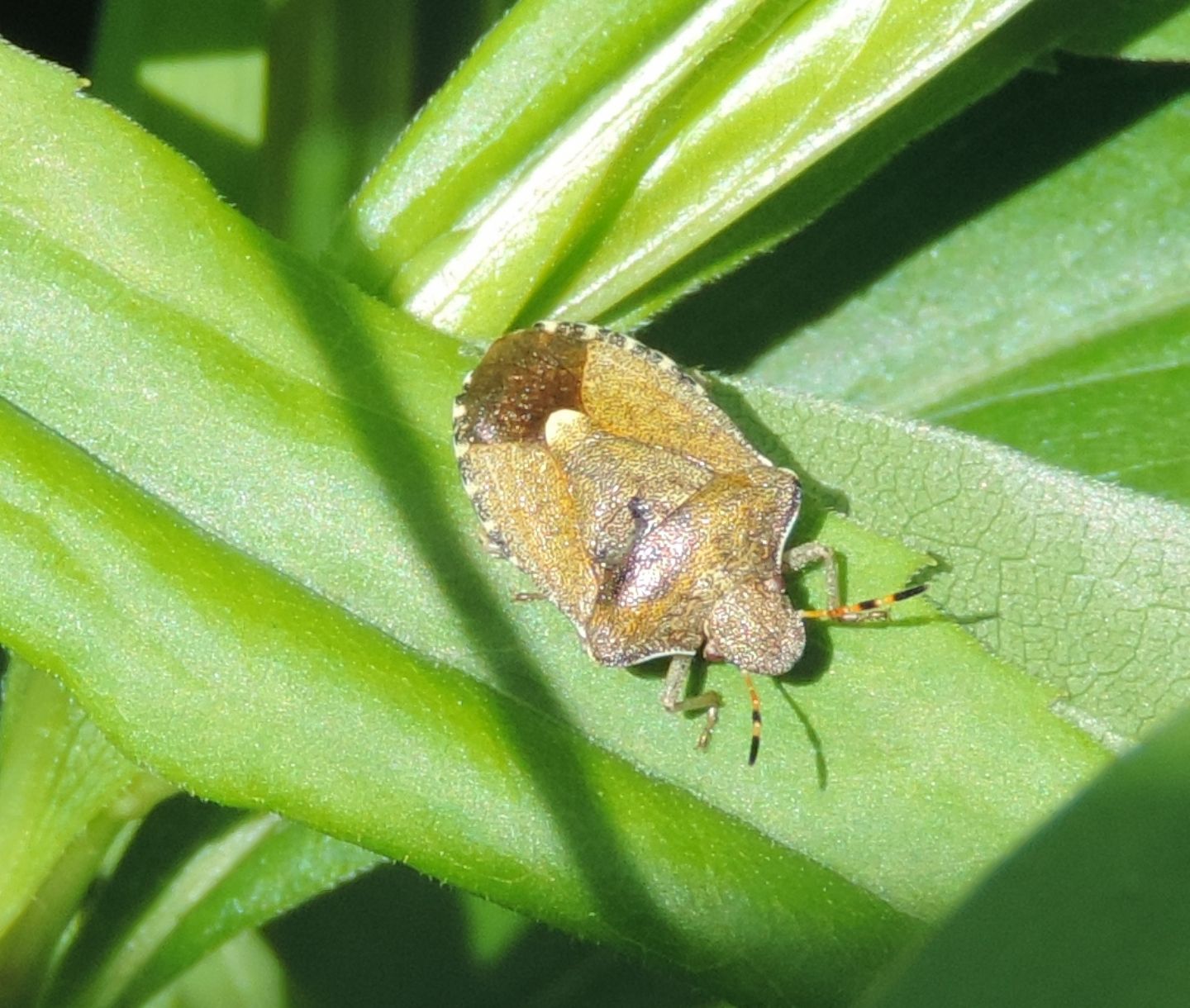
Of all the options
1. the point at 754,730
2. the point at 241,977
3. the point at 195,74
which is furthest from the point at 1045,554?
the point at 241,977

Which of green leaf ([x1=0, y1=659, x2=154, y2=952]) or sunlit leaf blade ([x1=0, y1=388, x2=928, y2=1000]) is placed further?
green leaf ([x1=0, y1=659, x2=154, y2=952])

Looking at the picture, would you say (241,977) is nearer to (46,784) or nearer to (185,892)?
(185,892)

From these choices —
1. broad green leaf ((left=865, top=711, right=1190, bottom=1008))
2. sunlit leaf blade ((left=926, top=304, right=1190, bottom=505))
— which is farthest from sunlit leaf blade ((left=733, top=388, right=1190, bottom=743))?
broad green leaf ((left=865, top=711, right=1190, bottom=1008))

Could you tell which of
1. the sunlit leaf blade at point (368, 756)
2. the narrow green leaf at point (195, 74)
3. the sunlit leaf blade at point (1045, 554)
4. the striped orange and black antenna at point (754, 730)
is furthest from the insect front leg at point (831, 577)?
the narrow green leaf at point (195, 74)

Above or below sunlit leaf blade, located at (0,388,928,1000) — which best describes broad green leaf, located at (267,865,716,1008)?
below

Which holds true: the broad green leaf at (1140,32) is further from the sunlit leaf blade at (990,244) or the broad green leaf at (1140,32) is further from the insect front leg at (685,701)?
the insect front leg at (685,701)

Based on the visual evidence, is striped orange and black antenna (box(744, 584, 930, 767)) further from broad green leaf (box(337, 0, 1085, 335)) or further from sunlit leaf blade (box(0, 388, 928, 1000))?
broad green leaf (box(337, 0, 1085, 335))
